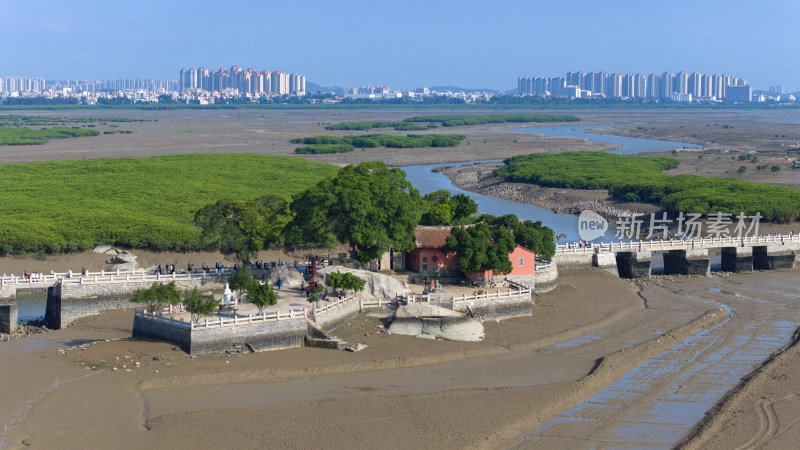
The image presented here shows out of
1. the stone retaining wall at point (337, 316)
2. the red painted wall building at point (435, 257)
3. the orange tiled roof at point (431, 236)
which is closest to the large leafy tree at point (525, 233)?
the red painted wall building at point (435, 257)

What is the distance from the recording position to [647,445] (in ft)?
86.8

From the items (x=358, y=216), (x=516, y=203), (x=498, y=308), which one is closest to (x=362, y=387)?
(x=498, y=308)

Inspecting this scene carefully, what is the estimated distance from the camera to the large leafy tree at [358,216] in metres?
42.0

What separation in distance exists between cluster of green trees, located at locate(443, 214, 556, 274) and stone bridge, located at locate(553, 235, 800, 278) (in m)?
5.98

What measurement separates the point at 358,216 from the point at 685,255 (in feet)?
75.9

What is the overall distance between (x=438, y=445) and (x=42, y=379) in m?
14.3

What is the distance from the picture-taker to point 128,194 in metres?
74.1

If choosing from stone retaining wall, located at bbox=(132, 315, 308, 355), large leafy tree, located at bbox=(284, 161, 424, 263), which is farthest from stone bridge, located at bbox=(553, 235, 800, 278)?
stone retaining wall, located at bbox=(132, 315, 308, 355)

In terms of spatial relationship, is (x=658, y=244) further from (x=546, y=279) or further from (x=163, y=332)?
(x=163, y=332)

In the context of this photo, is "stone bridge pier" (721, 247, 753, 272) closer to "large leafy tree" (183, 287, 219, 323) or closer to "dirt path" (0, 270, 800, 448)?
"dirt path" (0, 270, 800, 448)

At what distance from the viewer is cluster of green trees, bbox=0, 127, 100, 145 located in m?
136

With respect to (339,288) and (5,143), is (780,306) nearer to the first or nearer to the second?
(339,288)

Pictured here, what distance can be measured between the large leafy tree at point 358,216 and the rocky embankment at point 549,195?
37561 mm

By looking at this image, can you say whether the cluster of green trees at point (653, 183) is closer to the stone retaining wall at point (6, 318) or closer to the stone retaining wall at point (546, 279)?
the stone retaining wall at point (546, 279)
